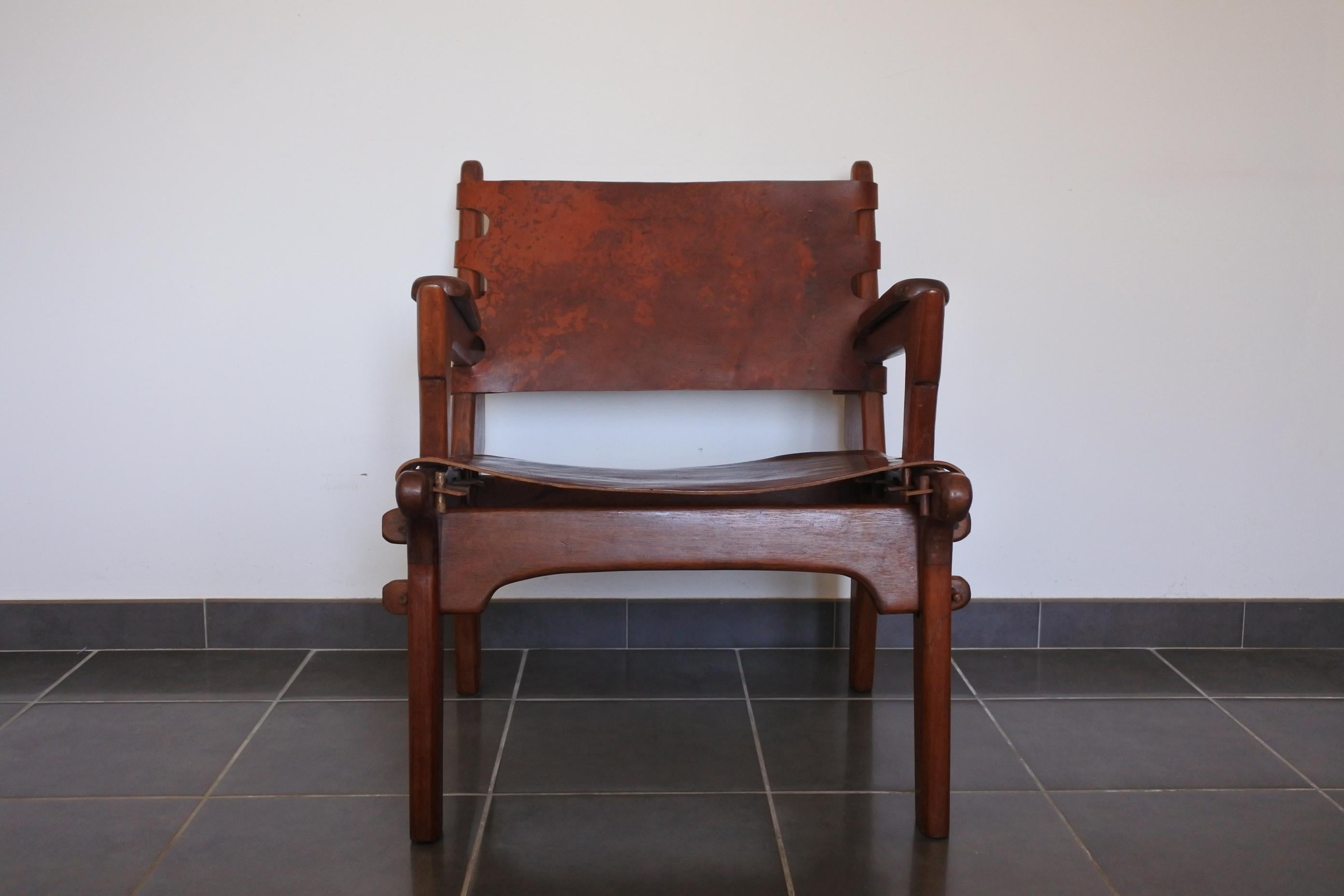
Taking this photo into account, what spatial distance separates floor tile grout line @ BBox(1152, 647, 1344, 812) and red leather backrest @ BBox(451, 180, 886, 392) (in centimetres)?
74

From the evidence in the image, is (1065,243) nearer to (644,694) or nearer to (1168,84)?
(1168,84)

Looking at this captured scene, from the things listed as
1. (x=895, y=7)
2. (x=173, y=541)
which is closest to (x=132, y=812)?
(x=173, y=541)

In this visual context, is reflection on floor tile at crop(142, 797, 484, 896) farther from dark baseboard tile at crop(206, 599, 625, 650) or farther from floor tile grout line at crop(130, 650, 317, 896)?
dark baseboard tile at crop(206, 599, 625, 650)

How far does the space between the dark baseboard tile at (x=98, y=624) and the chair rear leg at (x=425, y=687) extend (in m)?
0.86

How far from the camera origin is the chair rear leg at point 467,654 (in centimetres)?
155

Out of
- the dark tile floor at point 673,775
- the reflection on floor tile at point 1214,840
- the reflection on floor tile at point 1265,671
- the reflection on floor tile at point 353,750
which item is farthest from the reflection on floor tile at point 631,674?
the reflection on floor tile at point 1265,671

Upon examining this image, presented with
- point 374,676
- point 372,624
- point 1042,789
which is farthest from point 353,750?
point 1042,789

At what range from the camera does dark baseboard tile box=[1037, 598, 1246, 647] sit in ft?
5.96

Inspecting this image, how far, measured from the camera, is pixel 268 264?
1705mm

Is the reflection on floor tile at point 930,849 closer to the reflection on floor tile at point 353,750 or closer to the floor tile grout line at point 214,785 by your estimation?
the reflection on floor tile at point 353,750

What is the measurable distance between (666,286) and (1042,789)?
2.92 ft

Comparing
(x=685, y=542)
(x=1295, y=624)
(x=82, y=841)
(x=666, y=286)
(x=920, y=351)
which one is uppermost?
(x=666, y=286)

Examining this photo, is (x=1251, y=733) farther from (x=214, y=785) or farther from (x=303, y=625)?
(x=303, y=625)

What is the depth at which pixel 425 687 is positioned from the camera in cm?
112
